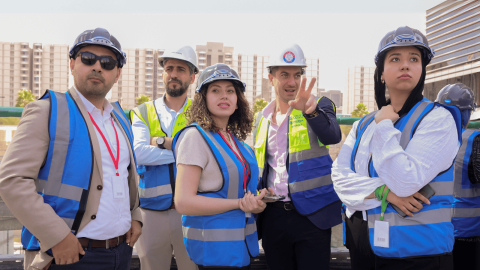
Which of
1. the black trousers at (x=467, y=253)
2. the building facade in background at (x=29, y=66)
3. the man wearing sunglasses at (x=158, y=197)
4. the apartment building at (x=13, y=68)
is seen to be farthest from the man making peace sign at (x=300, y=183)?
the apartment building at (x=13, y=68)

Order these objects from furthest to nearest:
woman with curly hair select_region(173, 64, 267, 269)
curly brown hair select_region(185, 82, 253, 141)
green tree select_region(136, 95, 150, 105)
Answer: green tree select_region(136, 95, 150, 105), curly brown hair select_region(185, 82, 253, 141), woman with curly hair select_region(173, 64, 267, 269)

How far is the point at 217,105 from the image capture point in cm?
261

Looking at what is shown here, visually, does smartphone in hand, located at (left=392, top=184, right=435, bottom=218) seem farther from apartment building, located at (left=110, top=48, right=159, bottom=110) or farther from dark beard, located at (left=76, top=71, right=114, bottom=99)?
apartment building, located at (left=110, top=48, right=159, bottom=110)

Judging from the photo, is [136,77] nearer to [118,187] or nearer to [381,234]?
[118,187]

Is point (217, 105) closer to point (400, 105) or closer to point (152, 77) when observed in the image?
point (400, 105)

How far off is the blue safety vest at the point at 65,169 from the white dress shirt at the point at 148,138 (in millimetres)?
1017

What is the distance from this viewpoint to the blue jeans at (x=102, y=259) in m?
2.13

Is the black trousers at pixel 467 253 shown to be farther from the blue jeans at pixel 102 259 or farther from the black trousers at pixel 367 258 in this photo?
the blue jeans at pixel 102 259

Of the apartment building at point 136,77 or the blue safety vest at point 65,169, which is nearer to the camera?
the blue safety vest at point 65,169

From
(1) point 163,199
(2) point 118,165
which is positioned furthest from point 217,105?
(1) point 163,199

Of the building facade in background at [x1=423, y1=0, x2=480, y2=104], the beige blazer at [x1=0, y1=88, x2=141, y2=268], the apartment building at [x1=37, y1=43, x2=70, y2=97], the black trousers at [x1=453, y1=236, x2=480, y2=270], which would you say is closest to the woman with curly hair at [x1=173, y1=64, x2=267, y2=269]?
the beige blazer at [x1=0, y1=88, x2=141, y2=268]

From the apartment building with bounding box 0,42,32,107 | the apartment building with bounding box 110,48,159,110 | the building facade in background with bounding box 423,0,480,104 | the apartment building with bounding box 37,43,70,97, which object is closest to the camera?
the building facade in background with bounding box 423,0,480,104

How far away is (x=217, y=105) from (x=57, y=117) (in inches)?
40.2

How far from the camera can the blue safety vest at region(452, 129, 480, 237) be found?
3557 millimetres
